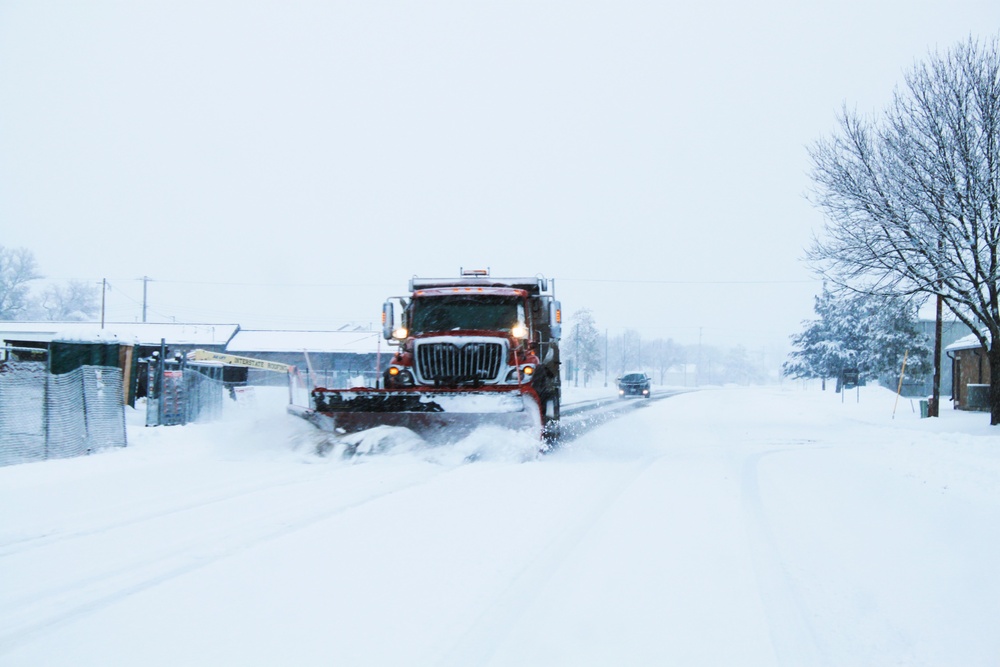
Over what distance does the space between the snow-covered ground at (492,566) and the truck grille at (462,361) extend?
1790 mm

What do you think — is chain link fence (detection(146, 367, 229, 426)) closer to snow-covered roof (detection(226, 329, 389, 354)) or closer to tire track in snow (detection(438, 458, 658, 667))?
tire track in snow (detection(438, 458, 658, 667))

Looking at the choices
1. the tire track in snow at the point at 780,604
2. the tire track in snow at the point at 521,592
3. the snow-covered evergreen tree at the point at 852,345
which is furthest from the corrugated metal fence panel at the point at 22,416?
the snow-covered evergreen tree at the point at 852,345

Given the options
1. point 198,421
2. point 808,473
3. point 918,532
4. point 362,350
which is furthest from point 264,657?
point 362,350

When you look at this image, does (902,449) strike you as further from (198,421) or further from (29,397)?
(198,421)

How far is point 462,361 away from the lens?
35.6ft

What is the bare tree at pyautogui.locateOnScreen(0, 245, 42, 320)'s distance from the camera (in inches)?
2601

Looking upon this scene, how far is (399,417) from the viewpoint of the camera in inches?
390

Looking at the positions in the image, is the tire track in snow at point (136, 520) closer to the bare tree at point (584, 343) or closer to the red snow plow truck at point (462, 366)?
the red snow plow truck at point (462, 366)

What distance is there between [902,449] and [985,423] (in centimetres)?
798

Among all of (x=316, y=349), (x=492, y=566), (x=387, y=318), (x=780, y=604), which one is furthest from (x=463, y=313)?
(x=316, y=349)

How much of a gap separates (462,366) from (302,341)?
166 feet

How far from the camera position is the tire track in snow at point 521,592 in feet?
10.9

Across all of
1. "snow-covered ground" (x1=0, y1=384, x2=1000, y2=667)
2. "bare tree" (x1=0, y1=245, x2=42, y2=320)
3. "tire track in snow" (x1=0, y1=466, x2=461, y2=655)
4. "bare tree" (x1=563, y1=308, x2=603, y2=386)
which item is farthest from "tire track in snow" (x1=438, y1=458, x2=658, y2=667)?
"bare tree" (x1=563, y1=308, x2=603, y2=386)

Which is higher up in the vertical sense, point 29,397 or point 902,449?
point 29,397
